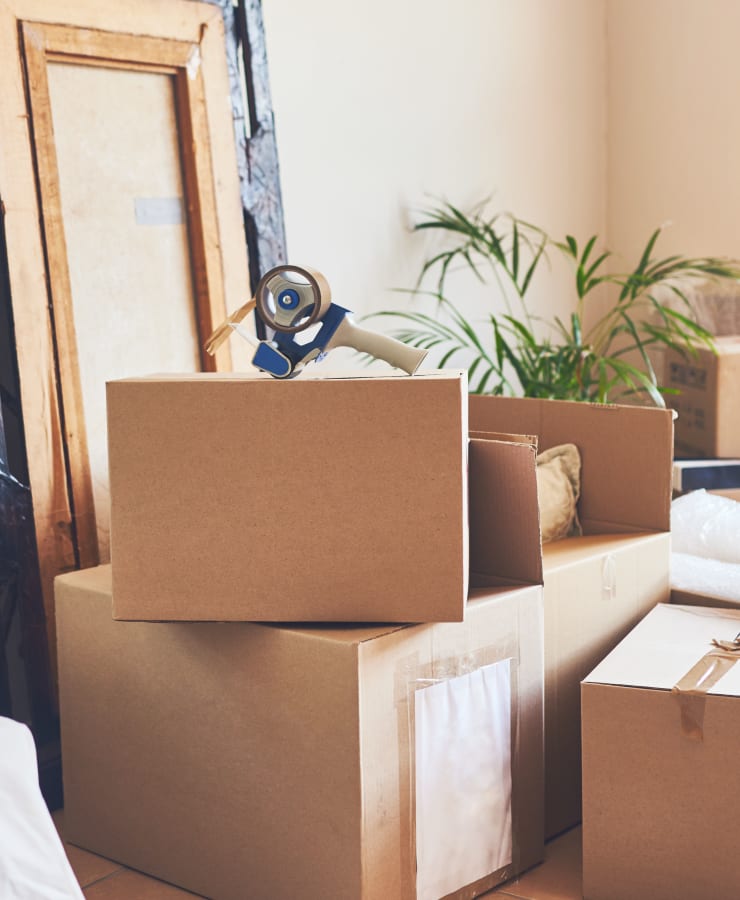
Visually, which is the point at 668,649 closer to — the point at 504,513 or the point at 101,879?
the point at 504,513

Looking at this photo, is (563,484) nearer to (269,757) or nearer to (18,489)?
(269,757)

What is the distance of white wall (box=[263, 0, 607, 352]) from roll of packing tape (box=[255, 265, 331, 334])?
990 mm

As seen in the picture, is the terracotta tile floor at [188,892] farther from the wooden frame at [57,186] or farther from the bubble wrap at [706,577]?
the bubble wrap at [706,577]

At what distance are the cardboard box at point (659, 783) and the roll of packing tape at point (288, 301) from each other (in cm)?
72

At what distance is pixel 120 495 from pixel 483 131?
1.86 m

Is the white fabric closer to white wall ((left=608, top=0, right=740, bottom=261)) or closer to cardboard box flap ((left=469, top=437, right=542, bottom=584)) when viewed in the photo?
cardboard box flap ((left=469, top=437, right=542, bottom=584))

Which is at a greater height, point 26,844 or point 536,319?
point 536,319

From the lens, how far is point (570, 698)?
1.99 m

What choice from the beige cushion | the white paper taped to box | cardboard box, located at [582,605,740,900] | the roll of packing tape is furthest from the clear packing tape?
the roll of packing tape

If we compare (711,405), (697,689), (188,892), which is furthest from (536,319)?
(188,892)

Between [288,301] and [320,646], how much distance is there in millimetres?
502

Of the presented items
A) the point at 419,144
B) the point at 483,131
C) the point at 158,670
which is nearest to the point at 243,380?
the point at 158,670

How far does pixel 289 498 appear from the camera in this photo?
1576 mm

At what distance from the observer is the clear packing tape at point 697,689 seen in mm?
1663
